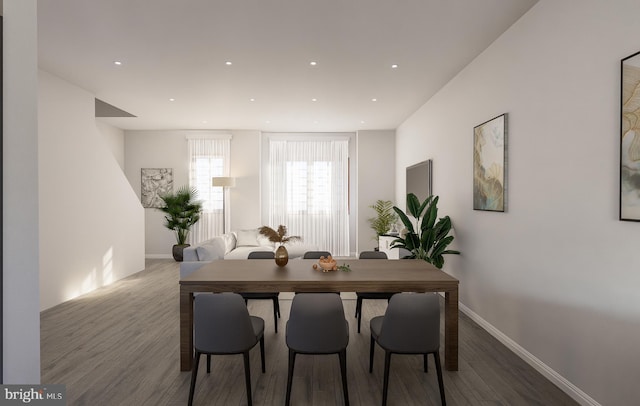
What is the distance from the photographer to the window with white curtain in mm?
8070

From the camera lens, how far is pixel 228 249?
6055 mm

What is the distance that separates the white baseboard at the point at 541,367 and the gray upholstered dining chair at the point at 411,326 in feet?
3.11

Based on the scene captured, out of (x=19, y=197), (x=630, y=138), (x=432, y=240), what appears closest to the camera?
(x=19, y=197)

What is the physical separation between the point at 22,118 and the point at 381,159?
723cm

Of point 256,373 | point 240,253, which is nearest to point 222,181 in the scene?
point 240,253

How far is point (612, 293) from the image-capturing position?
2086 millimetres

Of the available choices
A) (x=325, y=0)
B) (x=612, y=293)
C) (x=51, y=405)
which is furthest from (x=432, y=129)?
(x=51, y=405)

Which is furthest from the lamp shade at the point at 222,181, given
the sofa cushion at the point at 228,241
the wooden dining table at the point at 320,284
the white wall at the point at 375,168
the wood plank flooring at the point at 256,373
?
the wooden dining table at the point at 320,284

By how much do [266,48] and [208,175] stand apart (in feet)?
16.6

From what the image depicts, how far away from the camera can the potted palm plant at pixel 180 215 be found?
7.38 m

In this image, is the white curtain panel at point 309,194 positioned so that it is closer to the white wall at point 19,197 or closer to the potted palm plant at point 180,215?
the potted palm plant at point 180,215

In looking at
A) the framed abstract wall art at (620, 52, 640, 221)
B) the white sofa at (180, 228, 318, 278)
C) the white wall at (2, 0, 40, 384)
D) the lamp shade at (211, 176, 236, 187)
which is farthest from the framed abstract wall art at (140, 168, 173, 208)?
the framed abstract wall art at (620, 52, 640, 221)

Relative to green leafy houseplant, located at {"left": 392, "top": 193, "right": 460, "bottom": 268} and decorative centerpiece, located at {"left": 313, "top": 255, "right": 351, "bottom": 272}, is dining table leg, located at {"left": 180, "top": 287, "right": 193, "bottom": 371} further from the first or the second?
green leafy houseplant, located at {"left": 392, "top": 193, "right": 460, "bottom": 268}

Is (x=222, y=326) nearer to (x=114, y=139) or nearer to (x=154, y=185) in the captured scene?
(x=154, y=185)
